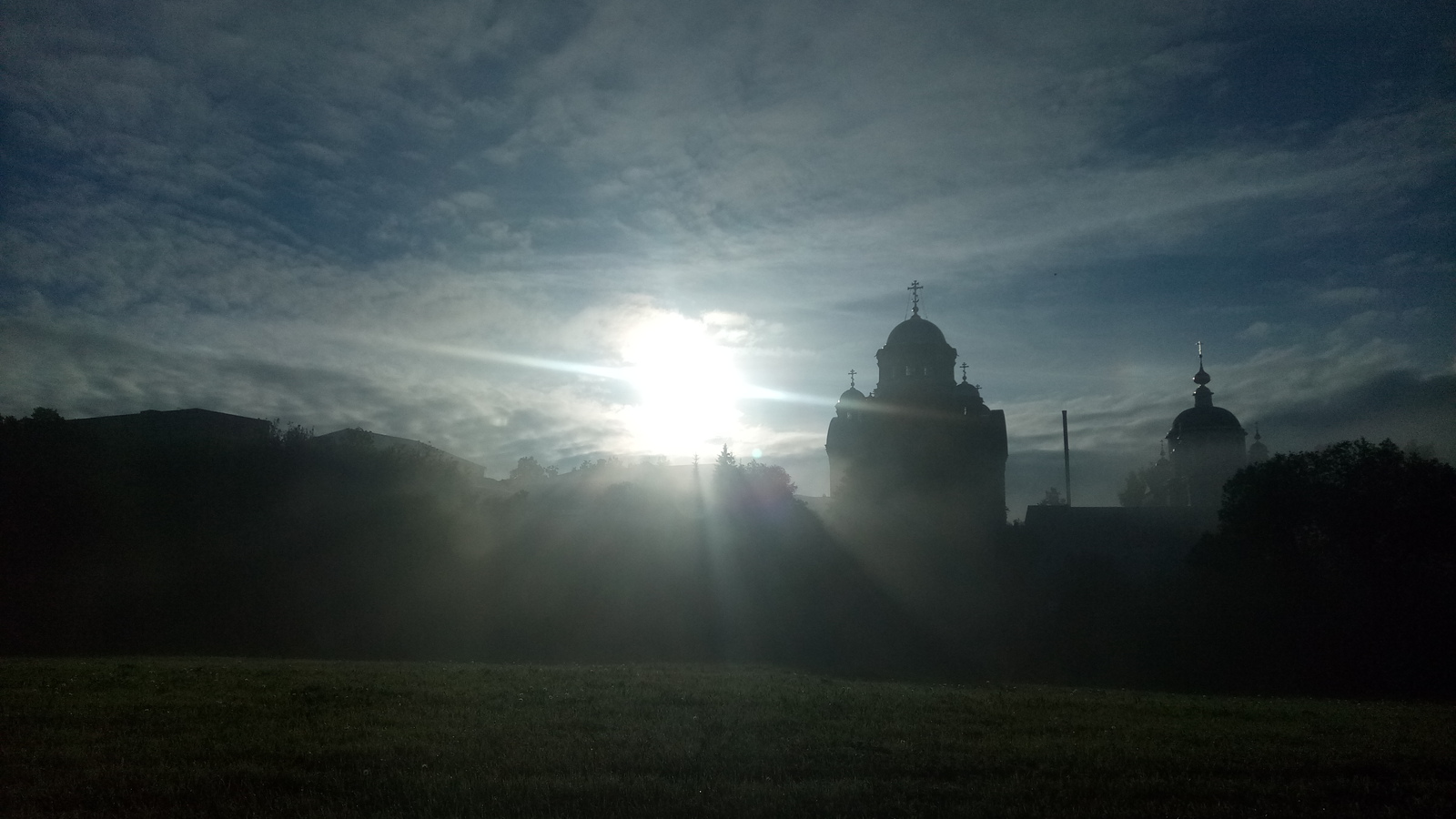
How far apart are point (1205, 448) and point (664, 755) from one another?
69697 millimetres

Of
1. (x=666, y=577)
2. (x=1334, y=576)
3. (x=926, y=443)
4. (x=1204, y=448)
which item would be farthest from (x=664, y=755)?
(x=1204, y=448)

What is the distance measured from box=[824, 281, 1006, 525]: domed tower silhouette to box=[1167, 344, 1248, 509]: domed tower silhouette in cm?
2119

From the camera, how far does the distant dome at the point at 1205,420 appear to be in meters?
69.6

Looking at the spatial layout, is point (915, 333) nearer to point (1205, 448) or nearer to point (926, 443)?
point (926, 443)

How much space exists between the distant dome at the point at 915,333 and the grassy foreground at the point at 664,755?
4178cm

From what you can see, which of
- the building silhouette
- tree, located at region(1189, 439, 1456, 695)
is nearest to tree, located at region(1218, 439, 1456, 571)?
tree, located at region(1189, 439, 1456, 695)

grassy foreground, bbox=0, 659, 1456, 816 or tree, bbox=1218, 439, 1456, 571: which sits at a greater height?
tree, bbox=1218, 439, 1456, 571

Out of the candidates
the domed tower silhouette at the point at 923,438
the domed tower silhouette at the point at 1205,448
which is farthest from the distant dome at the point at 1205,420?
the domed tower silhouette at the point at 923,438

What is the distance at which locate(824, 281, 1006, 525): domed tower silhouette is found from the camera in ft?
178

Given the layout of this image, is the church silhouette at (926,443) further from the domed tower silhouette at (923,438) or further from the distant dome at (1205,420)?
the distant dome at (1205,420)

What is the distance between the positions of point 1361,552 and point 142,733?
4244 cm

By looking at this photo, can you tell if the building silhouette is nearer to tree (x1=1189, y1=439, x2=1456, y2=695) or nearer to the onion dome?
the onion dome

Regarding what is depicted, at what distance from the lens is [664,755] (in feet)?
30.0

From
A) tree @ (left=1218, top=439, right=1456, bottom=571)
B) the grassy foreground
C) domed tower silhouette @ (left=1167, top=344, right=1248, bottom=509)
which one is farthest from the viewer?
domed tower silhouette @ (left=1167, top=344, right=1248, bottom=509)
